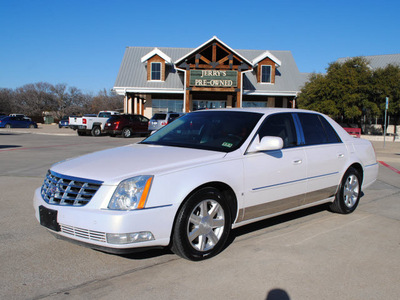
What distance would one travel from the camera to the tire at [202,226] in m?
3.70

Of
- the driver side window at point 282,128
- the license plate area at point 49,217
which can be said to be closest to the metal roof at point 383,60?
the driver side window at point 282,128

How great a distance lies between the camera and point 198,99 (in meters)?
32.5

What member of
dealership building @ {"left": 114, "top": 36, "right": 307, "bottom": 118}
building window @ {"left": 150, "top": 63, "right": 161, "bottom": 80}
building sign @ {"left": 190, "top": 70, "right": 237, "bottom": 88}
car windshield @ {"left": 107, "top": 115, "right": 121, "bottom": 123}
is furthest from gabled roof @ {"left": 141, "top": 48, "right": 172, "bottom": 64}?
car windshield @ {"left": 107, "top": 115, "right": 121, "bottom": 123}

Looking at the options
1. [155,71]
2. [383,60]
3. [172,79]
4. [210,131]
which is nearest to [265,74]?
[172,79]

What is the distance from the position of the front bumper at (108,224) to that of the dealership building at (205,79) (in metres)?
23.3

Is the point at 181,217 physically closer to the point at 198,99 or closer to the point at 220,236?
the point at 220,236

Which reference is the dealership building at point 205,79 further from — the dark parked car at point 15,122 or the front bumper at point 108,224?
the front bumper at point 108,224

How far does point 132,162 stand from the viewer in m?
3.89

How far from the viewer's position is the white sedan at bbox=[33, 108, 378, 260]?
348cm

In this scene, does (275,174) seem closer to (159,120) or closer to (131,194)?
(131,194)

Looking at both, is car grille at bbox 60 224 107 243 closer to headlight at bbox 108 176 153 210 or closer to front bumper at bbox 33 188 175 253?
front bumper at bbox 33 188 175 253

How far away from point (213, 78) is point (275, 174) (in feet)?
74.7

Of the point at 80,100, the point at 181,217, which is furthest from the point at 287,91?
the point at 80,100

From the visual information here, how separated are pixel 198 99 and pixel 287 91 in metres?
7.47
